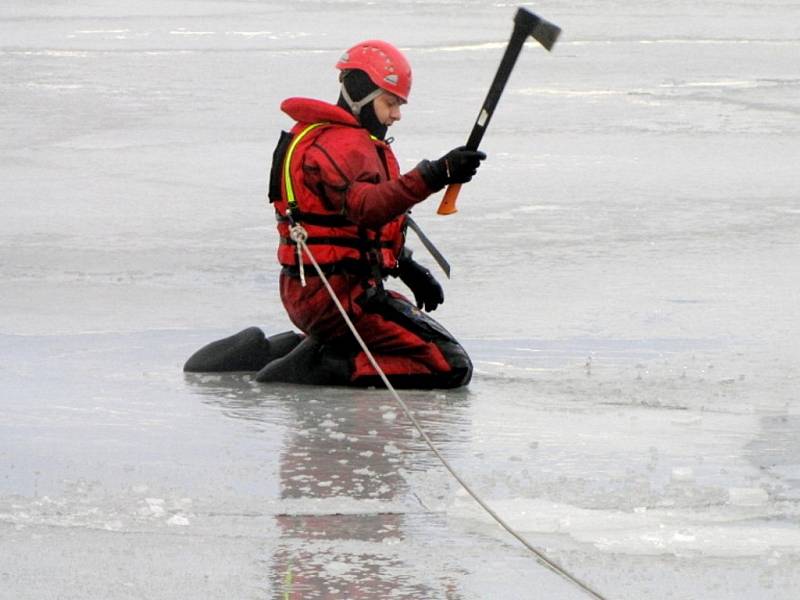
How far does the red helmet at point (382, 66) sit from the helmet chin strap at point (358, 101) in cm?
4

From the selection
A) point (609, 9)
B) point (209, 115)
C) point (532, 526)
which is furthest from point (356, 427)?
point (609, 9)

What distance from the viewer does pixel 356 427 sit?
572cm

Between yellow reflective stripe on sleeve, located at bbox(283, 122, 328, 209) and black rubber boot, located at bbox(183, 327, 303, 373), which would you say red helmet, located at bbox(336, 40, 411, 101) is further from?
black rubber boot, located at bbox(183, 327, 303, 373)

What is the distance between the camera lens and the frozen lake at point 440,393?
447 cm

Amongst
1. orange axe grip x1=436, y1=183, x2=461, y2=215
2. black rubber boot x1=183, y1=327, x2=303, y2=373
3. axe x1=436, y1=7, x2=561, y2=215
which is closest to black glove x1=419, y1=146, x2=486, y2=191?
axe x1=436, y1=7, x2=561, y2=215

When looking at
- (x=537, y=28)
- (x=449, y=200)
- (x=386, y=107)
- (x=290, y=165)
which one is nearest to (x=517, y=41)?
(x=537, y=28)

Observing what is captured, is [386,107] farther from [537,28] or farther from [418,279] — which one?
[537,28]

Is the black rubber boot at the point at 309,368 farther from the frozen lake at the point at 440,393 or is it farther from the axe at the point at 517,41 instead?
the axe at the point at 517,41

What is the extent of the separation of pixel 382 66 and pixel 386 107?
0.15 metres

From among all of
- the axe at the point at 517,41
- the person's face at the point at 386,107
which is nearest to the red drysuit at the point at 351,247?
the person's face at the point at 386,107

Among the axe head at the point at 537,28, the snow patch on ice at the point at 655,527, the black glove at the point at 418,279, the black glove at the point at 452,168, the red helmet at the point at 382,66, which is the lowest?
the snow patch on ice at the point at 655,527

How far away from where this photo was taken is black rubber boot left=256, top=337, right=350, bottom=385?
20.9 feet

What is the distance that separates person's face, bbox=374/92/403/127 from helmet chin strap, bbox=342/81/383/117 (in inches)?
0.7

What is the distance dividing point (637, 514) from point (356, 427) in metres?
1.22
